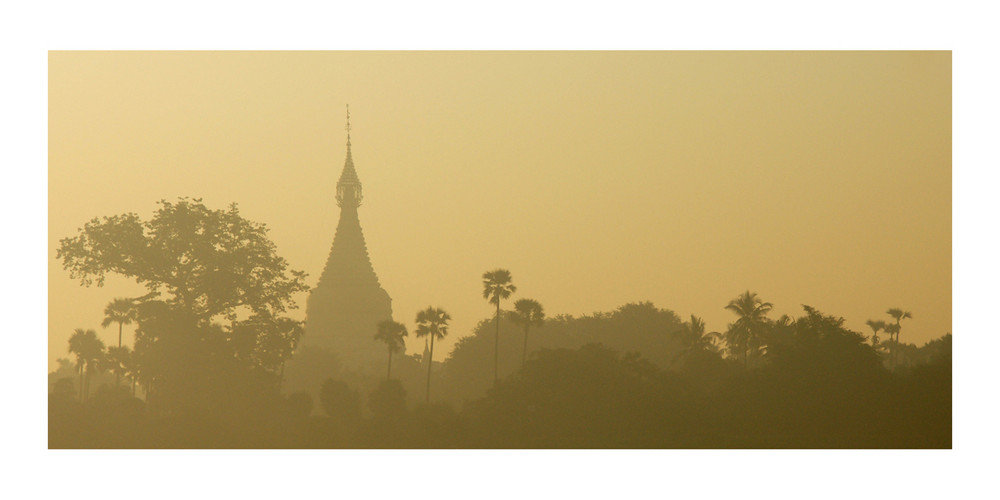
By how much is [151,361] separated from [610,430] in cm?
1427

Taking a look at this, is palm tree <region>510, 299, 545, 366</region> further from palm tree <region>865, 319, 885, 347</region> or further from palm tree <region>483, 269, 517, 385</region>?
palm tree <region>865, 319, 885, 347</region>

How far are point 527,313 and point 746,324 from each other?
790 cm

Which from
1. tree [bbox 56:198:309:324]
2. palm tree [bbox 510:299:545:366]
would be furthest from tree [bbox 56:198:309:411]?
palm tree [bbox 510:299:545:366]

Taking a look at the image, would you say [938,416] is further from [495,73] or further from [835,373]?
[495,73]

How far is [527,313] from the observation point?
174ft

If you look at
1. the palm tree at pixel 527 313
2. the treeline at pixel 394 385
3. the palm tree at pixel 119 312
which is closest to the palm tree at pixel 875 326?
the treeline at pixel 394 385

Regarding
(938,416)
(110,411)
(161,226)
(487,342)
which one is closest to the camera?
(938,416)

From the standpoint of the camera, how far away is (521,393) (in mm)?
45094

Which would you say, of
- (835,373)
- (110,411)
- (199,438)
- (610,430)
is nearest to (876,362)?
(835,373)

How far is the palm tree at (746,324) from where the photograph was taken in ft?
169

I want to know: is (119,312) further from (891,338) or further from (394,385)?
(891,338)

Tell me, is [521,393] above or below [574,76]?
below

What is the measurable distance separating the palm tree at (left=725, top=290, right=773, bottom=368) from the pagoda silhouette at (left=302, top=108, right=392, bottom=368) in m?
22.0

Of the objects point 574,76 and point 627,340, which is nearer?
point 574,76
